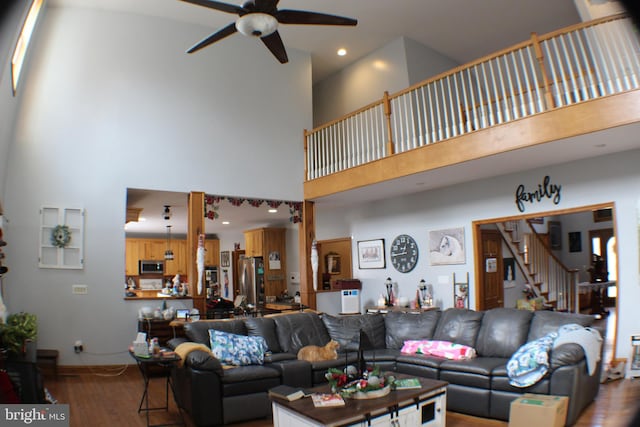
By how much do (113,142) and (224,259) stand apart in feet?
25.1

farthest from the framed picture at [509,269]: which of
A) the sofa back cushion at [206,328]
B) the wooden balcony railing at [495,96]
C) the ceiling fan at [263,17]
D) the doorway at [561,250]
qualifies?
the ceiling fan at [263,17]

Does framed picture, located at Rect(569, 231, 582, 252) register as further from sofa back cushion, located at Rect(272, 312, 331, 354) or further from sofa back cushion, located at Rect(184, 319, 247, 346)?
sofa back cushion, located at Rect(184, 319, 247, 346)

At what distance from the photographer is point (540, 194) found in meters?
6.66

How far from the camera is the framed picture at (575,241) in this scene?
11.4m

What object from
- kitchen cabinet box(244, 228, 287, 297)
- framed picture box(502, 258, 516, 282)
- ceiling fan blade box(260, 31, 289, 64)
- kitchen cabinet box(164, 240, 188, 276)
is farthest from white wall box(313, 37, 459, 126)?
kitchen cabinet box(164, 240, 188, 276)

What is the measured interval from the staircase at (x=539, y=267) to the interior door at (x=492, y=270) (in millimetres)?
359

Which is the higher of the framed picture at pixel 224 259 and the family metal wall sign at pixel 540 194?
the family metal wall sign at pixel 540 194

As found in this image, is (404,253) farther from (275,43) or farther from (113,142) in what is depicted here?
(113,142)

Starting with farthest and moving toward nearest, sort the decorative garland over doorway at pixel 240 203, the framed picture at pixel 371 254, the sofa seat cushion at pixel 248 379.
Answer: the framed picture at pixel 371 254 → the decorative garland over doorway at pixel 240 203 → the sofa seat cushion at pixel 248 379

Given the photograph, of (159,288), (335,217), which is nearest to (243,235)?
(159,288)

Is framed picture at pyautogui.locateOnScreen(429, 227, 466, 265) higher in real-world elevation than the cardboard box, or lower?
higher

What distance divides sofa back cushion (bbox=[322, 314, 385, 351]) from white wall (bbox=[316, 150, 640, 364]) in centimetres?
222

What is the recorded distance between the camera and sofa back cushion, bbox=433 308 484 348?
5230mm

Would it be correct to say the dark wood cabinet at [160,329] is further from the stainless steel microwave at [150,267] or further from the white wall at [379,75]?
the stainless steel microwave at [150,267]
